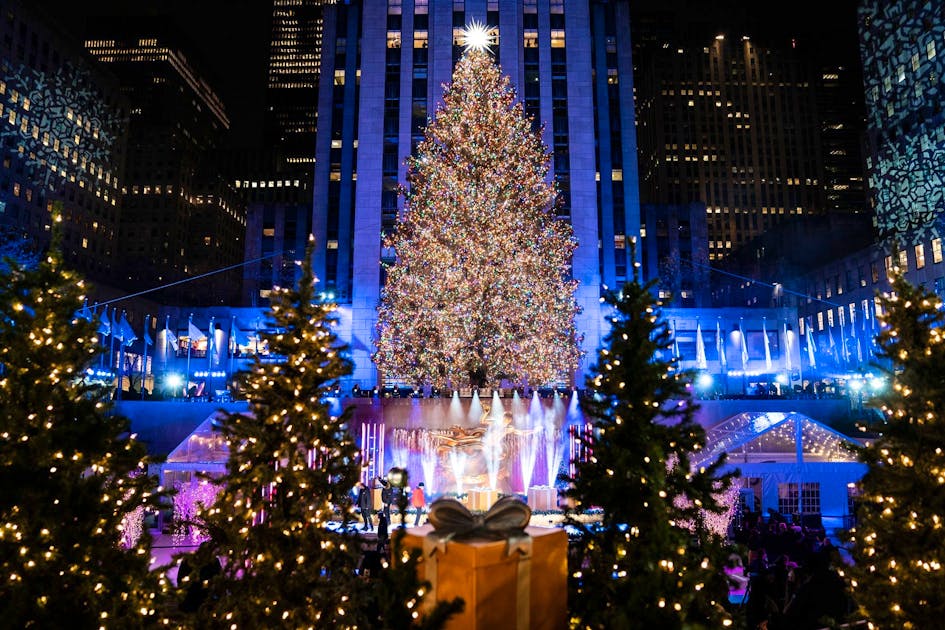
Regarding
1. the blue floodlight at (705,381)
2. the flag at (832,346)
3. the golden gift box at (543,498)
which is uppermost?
the flag at (832,346)

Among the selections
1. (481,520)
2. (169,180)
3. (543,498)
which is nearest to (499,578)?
(481,520)

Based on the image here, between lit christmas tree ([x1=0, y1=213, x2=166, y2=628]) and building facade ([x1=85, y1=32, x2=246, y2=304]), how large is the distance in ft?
273

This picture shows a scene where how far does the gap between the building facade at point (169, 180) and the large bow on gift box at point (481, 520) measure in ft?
280

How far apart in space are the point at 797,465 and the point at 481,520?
15.5m

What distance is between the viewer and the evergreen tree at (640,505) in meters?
5.82

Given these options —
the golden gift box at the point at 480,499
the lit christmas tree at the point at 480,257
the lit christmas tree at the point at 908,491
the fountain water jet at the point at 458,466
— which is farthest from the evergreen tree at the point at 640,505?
the lit christmas tree at the point at 480,257

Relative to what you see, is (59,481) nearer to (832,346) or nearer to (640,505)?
(640,505)

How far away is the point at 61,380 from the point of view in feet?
20.9

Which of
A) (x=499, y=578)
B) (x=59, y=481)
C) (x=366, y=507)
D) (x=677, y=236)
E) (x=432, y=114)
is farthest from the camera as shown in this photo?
(x=677, y=236)

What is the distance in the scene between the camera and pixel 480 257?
26.5 meters

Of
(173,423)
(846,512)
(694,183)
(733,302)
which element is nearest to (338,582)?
(846,512)

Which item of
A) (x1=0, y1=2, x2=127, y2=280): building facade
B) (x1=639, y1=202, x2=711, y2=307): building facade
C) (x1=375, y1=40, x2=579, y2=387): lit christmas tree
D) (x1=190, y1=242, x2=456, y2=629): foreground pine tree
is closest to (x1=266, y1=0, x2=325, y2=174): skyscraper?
(x1=0, y1=2, x2=127, y2=280): building facade

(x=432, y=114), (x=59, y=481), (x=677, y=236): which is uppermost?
(x=677, y=236)

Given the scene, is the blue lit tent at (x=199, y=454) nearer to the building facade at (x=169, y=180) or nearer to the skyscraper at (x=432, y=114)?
the skyscraper at (x=432, y=114)
